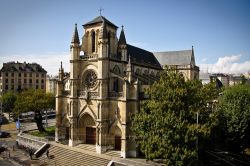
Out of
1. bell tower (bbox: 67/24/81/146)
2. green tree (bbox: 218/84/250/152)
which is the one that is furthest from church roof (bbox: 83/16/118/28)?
green tree (bbox: 218/84/250/152)

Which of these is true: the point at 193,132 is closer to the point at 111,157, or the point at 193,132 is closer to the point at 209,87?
the point at 209,87

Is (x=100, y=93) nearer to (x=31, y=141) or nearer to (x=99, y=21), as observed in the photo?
(x=99, y=21)

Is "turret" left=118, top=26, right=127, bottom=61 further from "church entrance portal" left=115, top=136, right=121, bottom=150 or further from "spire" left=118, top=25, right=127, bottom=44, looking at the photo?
"church entrance portal" left=115, top=136, right=121, bottom=150

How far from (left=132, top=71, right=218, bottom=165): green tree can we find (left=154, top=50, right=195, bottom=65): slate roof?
27.6m

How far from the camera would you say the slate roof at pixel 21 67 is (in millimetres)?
80925

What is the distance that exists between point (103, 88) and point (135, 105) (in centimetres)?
501

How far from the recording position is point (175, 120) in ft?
80.4

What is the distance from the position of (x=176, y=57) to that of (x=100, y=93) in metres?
28.7

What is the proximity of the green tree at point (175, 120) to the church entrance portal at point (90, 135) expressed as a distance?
10267 millimetres

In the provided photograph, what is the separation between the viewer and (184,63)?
55125mm

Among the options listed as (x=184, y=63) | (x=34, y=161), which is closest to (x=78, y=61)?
(x=34, y=161)

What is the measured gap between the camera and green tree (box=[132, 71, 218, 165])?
23766mm

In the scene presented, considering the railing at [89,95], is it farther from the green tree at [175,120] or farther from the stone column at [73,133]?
the green tree at [175,120]

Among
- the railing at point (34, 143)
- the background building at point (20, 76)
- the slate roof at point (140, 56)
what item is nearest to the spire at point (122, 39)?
the slate roof at point (140, 56)
